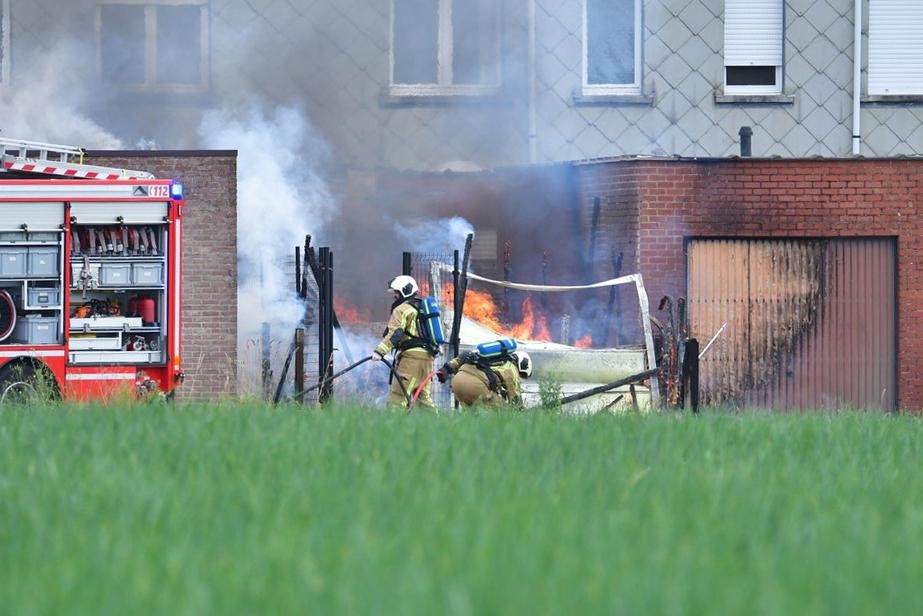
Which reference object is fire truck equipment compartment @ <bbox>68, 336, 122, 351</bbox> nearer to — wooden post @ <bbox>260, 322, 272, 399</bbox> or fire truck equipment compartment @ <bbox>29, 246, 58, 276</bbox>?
fire truck equipment compartment @ <bbox>29, 246, 58, 276</bbox>

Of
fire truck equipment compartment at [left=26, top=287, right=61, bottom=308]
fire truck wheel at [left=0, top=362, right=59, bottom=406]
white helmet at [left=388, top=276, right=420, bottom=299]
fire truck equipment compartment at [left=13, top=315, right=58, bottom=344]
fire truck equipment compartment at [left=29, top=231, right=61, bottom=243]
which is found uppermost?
fire truck equipment compartment at [left=29, top=231, right=61, bottom=243]

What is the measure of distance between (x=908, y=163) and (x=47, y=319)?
32.3ft

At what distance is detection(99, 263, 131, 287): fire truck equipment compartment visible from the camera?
53.9 feet

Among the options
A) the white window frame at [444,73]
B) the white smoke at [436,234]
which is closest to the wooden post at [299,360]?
the white smoke at [436,234]

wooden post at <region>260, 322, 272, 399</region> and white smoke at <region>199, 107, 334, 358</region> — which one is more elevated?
white smoke at <region>199, 107, 334, 358</region>

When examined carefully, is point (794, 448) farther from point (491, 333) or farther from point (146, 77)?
point (146, 77)

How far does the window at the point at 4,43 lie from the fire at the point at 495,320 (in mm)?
7657

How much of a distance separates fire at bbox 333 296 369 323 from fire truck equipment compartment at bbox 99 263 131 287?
4.84m

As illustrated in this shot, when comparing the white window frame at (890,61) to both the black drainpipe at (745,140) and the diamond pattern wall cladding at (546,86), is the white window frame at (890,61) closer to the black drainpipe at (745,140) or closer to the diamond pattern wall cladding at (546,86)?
the diamond pattern wall cladding at (546,86)

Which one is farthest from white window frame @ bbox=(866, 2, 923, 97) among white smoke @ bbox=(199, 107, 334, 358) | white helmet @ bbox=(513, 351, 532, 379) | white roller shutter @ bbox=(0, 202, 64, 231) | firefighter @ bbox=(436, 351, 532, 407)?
white roller shutter @ bbox=(0, 202, 64, 231)

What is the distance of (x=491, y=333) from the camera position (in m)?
17.3

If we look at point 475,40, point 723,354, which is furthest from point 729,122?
point 723,354

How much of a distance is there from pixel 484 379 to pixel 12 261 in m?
5.11

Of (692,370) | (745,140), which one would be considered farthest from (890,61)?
(692,370)
